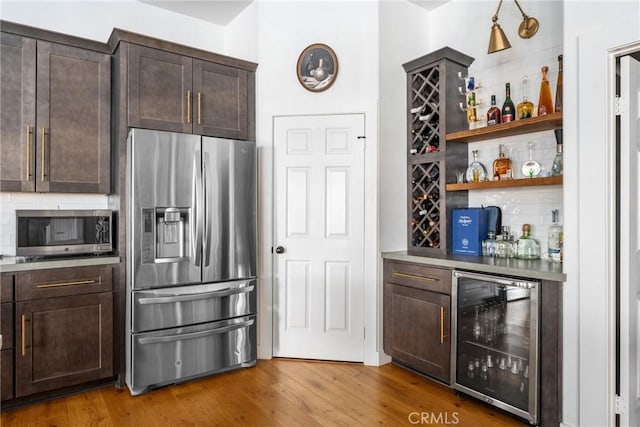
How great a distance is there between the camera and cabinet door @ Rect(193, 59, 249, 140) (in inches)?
122

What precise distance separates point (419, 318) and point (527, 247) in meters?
0.90

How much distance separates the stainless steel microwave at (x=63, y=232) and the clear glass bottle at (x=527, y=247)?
9.41ft

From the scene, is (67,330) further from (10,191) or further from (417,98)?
(417,98)

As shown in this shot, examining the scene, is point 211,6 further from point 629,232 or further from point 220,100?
point 629,232

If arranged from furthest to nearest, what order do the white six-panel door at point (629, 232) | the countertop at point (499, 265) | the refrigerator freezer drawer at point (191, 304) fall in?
1. the refrigerator freezer drawer at point (191, 304)
2. the countertop at point (499, 265)
3. the white six-panel door at point (629, 232)

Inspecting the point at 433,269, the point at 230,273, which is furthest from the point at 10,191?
the point at 433,269

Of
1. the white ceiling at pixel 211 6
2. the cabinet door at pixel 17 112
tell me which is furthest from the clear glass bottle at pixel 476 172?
the cabinet door at pixel 17 112

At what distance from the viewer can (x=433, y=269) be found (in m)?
2.83

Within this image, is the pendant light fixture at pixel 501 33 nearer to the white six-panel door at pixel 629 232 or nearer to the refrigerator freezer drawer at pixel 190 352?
the white six-panel door at pixel 629 232

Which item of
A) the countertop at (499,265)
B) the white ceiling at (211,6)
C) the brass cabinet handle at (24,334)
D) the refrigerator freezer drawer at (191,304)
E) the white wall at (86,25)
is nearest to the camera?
the countertop at (499,265)

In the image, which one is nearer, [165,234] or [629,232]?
[629,232]

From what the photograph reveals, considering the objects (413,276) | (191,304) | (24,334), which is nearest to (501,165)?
(413,276)

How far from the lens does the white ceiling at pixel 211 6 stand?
356 centimetres

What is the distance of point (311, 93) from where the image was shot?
336 cm
